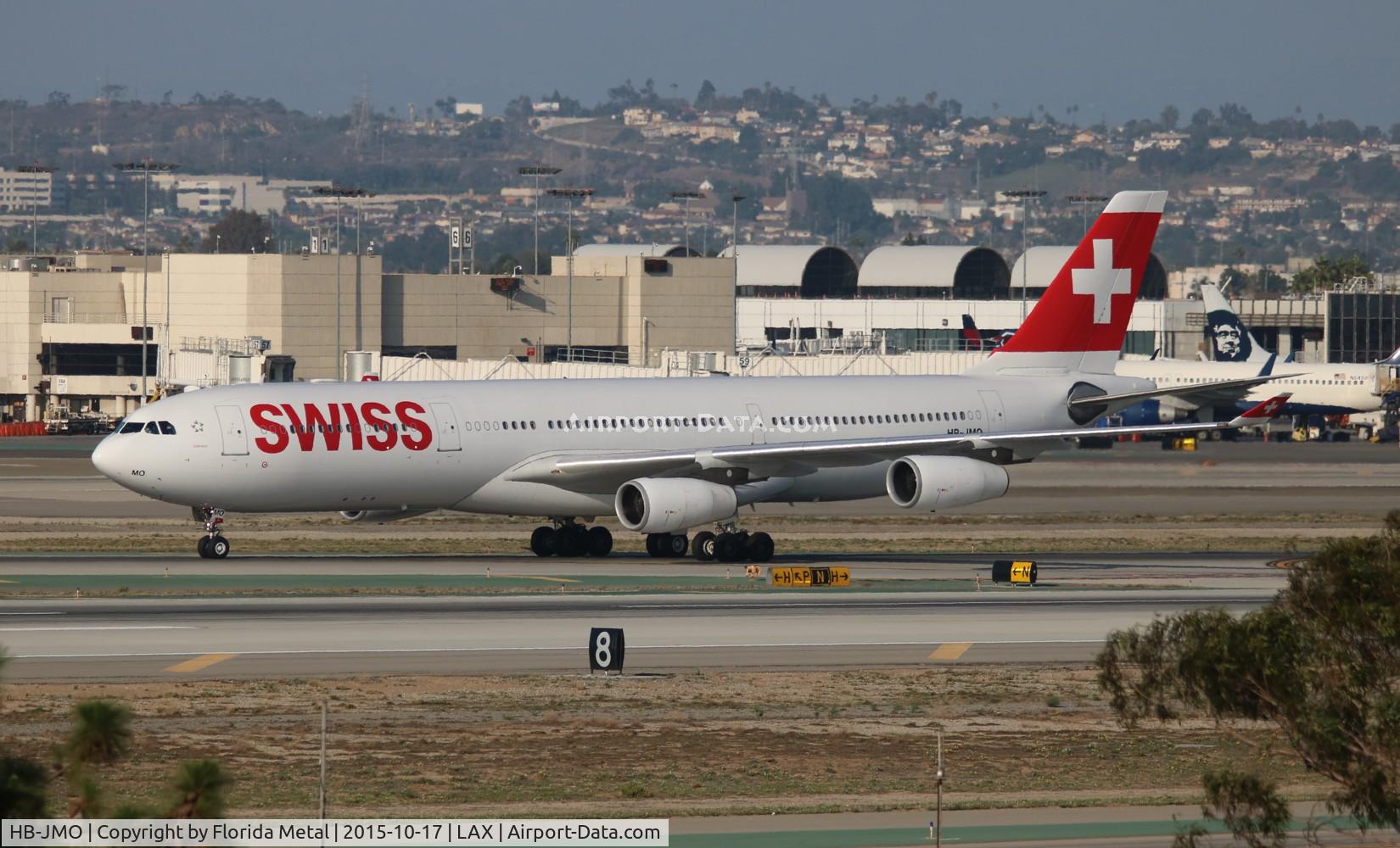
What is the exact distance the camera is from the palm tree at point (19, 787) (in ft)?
39.6

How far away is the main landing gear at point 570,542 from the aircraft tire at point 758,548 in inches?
147

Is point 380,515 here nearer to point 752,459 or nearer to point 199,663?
point 752,459

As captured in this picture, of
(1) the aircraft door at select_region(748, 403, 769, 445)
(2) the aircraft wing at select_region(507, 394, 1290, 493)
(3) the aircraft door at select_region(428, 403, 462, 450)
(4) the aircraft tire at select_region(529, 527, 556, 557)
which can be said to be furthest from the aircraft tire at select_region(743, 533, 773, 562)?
(3) the aircraft door at select_region(428, 403, 462, 450)

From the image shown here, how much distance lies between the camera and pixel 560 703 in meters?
29.1

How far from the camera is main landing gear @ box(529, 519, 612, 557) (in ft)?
168

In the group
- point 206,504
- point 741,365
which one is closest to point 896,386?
point 206,504

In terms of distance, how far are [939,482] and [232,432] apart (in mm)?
17007

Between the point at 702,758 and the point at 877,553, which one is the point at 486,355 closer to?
the point at 877,553

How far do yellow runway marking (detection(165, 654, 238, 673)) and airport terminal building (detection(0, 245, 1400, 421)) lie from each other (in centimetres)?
7236

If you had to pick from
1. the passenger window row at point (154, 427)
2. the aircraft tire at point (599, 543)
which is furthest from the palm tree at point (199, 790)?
the aircraft tire at point (599, 543)

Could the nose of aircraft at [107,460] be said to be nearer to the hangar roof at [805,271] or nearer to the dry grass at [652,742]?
the dry grass at [652,742]

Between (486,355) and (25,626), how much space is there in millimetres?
94530

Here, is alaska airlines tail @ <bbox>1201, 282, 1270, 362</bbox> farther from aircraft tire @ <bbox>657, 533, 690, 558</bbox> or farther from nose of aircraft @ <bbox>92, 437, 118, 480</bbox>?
nose of aircraft @ <bbox>92, 437, 118, 480</bbox>

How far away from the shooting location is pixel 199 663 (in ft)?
106
